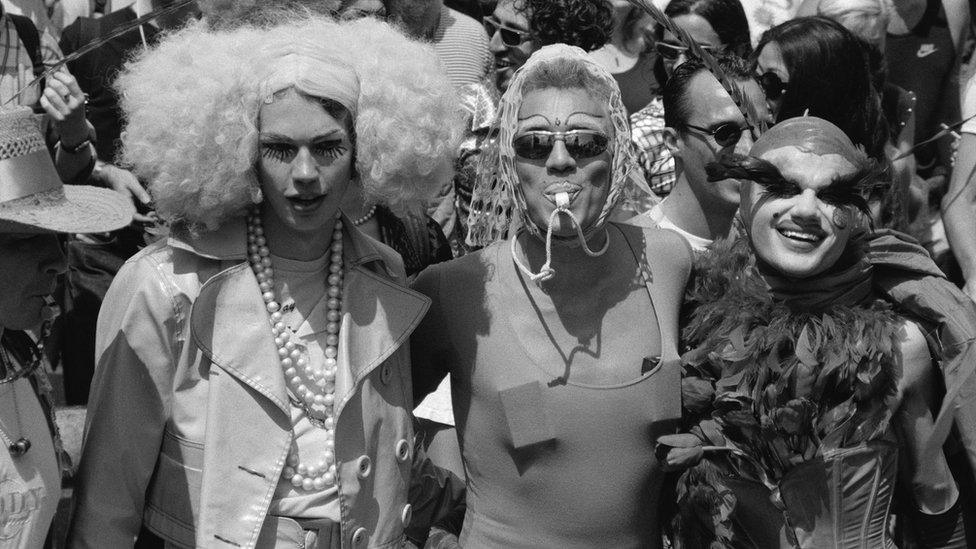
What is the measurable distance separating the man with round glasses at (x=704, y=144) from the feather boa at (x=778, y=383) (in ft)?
2.57

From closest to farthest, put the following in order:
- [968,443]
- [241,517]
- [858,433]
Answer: [241,517]
[858,433]
[968,443]

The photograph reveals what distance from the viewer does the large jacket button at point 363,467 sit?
3.13m

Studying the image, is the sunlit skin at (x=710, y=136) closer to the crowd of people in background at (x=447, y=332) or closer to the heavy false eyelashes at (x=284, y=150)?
the crowd of people in background at (x=447, y=332)

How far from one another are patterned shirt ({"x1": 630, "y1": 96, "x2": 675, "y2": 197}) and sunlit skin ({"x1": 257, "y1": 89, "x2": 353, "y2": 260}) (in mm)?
1991

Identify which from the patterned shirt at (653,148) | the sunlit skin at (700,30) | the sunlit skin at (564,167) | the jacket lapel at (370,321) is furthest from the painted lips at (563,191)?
the sunlit skin at (700,30)

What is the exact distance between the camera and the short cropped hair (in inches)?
169

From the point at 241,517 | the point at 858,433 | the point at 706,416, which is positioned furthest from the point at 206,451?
the point at 858,433

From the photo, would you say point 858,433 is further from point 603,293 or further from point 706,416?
point 603,293

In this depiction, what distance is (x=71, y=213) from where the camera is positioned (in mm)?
3086

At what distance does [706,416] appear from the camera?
3408 mm

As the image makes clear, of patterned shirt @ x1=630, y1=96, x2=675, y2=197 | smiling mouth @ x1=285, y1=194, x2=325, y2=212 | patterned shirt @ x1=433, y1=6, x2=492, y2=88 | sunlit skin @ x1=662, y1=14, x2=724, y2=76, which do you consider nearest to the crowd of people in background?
smiling mouth @ x1=285, y1=194, x2=325, y2=212

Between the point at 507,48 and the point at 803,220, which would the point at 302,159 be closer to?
the point at 803,220

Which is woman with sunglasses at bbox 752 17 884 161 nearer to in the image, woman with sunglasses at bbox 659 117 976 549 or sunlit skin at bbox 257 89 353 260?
woman with sunglasses at bbox 659 117 976 549

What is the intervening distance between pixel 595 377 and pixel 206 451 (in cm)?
104
